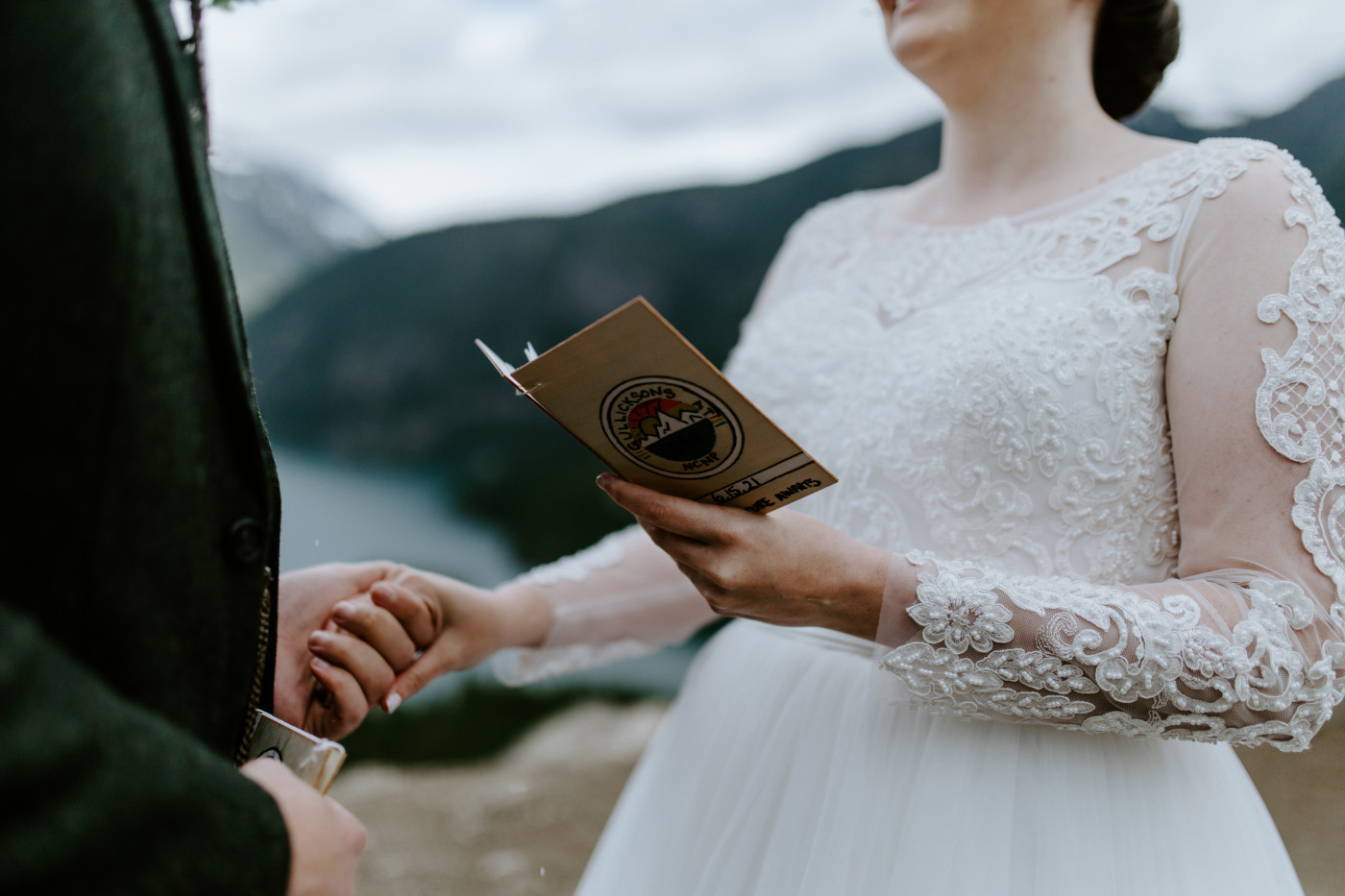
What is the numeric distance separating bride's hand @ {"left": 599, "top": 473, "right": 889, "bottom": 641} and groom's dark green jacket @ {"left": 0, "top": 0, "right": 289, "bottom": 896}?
10.7 inches

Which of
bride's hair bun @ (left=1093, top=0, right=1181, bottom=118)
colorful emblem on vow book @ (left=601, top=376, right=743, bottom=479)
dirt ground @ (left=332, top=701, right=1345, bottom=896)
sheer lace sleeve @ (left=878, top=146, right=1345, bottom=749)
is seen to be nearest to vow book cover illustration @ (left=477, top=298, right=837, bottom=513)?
colorful emblem on vow book @ (left=601, top=376, right=743, bottom=479)

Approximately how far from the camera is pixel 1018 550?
2.60 ft

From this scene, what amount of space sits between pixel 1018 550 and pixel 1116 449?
131 millimetres

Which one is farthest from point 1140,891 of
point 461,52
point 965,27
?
point 461,52

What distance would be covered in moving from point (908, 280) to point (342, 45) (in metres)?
2.28

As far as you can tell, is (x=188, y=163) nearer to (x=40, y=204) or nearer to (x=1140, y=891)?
(x=40, y=204)

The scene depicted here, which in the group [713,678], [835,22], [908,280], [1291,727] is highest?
[835,22]

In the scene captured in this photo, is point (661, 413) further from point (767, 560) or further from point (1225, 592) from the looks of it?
point (1225, 592)

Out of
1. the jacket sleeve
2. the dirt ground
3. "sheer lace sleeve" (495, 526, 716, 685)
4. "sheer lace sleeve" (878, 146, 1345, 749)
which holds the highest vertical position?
the jacket sleeve

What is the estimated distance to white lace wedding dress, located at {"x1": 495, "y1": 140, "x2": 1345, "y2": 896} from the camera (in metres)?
0.66

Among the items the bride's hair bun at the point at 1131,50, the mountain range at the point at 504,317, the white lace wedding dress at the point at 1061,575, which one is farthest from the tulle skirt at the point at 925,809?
the mountain range at the point at 504,317

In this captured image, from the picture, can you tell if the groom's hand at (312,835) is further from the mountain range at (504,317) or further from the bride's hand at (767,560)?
the mountain range at (504,317)

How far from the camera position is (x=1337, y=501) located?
0.67 meters

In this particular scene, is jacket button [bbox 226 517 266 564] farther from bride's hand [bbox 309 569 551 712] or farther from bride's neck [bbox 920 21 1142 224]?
bride's neck [bbox 920 21 1142 224]
